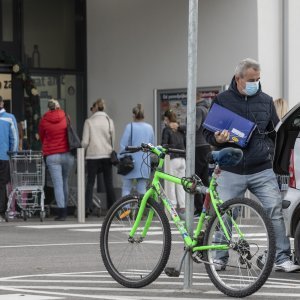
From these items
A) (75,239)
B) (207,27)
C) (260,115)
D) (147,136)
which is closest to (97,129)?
(147,136)

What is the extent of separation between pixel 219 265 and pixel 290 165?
2051 mm

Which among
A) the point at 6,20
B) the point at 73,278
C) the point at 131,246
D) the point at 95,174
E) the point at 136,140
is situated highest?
the point at 6,20

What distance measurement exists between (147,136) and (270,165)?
8.56 m

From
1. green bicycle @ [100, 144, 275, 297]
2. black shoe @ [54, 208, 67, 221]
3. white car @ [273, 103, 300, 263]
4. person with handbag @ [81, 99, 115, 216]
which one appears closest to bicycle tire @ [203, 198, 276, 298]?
green bicycle @ [100, 144, 275, 297]

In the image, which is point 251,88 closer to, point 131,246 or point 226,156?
point 226,156

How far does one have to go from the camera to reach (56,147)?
17.5 meters

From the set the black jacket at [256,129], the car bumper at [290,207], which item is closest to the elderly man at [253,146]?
the black jacket at [256,129]

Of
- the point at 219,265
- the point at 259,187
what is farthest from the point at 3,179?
the point at 219,265

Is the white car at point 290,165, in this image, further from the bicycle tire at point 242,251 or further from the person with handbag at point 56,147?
the person with handbag at point 56,147

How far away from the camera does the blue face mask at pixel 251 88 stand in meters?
9.28

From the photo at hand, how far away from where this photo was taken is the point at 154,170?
8609 mm

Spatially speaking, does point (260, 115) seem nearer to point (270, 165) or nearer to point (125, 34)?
point (270, 165)

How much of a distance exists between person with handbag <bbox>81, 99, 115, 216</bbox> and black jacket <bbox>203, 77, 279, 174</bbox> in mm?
9039

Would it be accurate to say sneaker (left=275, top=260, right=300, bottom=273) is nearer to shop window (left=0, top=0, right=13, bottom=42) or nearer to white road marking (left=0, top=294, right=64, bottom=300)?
white road marking (left=0, top=294, right=64, bottom=300)
